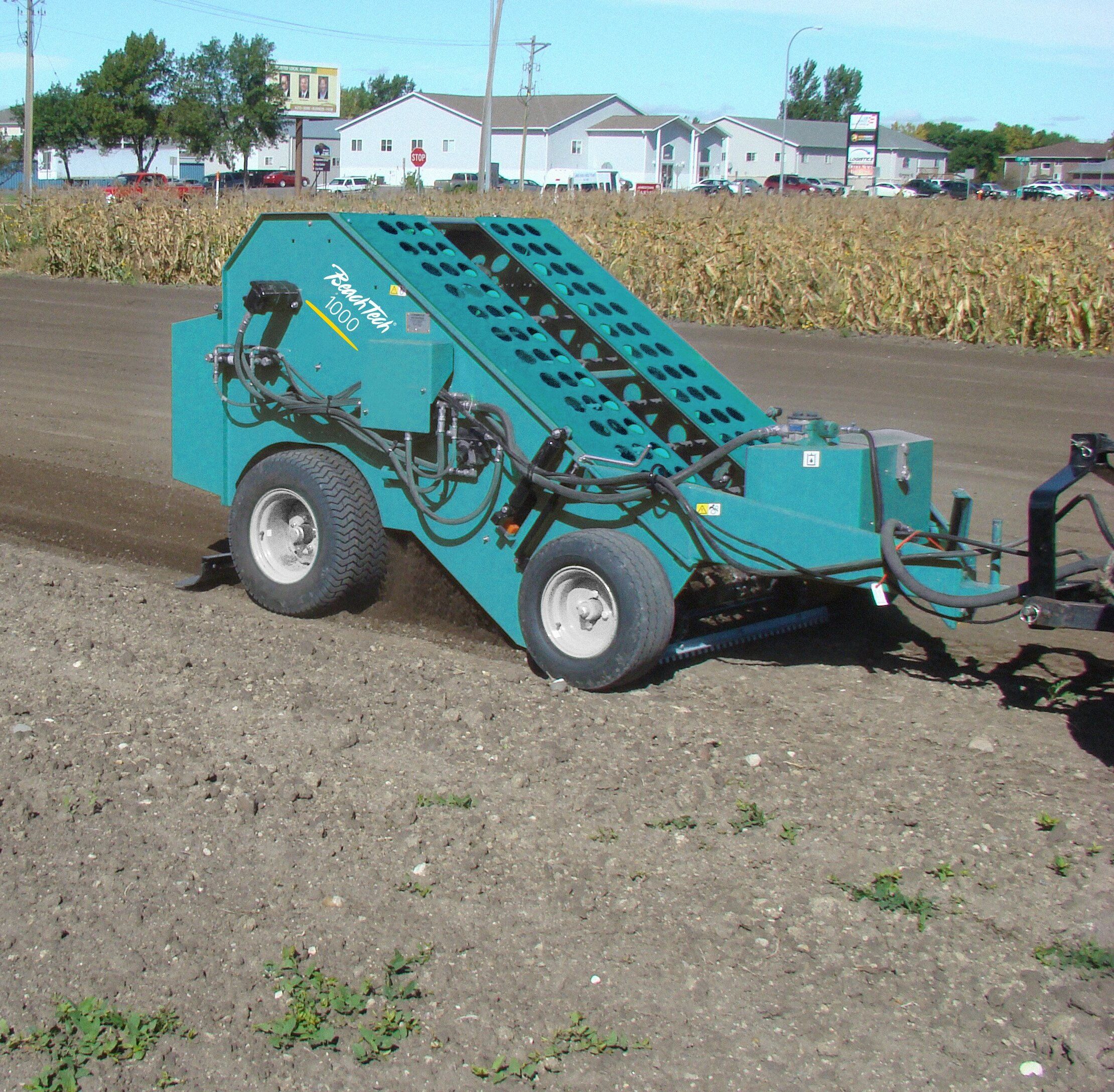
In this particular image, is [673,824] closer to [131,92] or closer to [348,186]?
[348,186]

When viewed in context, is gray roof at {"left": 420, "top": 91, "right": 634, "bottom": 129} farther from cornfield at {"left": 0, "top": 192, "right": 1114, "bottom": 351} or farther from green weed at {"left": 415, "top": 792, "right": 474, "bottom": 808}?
green weed at {"left": 415, "top": 792, "right": 474, "bottom": 808}

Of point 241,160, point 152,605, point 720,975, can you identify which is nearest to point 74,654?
point 152,605

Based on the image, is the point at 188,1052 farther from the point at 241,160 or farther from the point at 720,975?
the point at 241,160

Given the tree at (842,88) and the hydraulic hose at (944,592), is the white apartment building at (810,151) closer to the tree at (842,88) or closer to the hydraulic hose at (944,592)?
the tree at (842,88)

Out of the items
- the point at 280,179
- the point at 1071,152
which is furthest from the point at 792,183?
the point at 1071,152

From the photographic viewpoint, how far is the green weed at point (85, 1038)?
3.14 metres

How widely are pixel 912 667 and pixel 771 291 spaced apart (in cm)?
1326

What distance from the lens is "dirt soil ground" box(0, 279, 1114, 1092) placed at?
3320 millimetres

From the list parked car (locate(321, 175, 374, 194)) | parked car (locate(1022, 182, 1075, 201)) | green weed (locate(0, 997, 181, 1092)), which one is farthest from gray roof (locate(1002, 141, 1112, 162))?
green weed (locate(0, 997, 181, 1092))

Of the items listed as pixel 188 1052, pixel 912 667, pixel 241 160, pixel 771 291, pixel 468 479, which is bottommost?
pixel 188 1052

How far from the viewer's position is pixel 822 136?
99375 millimetres

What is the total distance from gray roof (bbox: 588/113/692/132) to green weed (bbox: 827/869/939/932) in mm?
83768

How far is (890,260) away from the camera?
693 inches

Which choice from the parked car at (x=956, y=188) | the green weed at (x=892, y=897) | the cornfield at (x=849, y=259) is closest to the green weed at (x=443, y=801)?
the green weed at (x=892, y=897)
